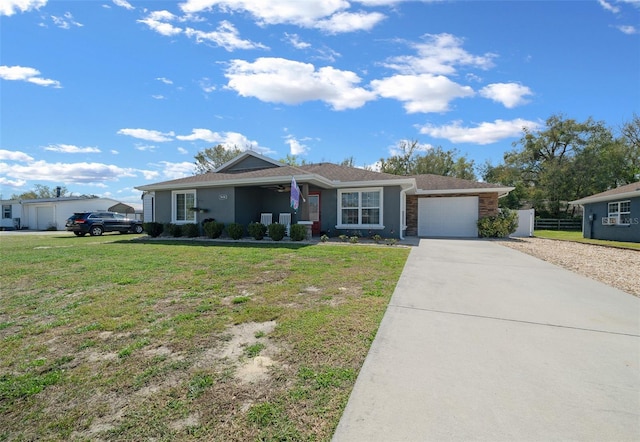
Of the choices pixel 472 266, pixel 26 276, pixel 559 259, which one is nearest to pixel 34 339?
pixel 26 276

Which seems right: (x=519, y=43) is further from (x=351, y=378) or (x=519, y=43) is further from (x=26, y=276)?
(x=26, y=276)

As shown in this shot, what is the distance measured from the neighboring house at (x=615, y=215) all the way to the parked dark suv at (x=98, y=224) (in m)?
28.2

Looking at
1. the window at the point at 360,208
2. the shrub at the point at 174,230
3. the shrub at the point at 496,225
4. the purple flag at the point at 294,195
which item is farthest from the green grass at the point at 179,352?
the shrub at the point at 496,225

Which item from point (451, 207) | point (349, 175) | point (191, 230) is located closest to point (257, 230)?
point (191, 230)

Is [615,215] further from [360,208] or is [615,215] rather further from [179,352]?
[179,352]

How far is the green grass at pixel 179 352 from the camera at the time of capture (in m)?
2.05

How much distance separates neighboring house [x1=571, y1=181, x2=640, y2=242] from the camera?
609 inches

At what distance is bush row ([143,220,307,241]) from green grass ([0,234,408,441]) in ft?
20.8

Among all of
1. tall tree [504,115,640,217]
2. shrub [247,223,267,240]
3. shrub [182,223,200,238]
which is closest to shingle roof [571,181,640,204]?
tall tree [504,115,640,217]

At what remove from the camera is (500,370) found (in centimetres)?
274

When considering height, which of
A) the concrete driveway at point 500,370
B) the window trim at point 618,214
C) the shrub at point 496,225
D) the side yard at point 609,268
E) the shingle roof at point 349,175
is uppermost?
the shingle roof at point 349,175

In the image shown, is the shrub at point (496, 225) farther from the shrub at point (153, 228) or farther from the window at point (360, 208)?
the shrub at point (153, 228)

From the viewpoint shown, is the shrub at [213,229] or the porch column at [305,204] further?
the shrub at [213,229]

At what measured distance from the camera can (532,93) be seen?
Answer: 61.6 feet
